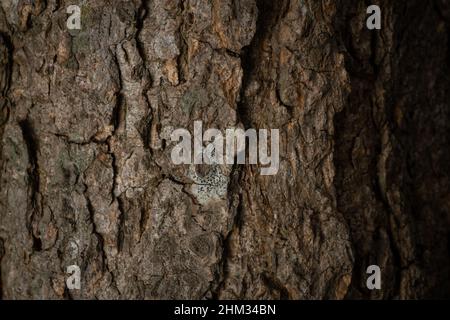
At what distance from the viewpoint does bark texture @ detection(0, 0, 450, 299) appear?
4.49ft

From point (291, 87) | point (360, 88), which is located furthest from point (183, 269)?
point (360, 88)

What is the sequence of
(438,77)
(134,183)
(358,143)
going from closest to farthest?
(134,183)
(358,143)
(438,77)

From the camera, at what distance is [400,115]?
5.30 feet

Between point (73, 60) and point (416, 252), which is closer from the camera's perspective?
point (73, 60)

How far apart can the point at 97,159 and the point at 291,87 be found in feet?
1.81

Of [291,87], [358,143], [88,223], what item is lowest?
[88,223]

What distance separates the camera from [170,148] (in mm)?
1379

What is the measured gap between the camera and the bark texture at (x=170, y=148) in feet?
4.49

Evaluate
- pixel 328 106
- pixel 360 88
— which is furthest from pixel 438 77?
pixel 328 106

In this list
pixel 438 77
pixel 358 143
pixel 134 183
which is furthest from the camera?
pixel 438 77

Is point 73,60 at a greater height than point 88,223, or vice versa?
point 73,60

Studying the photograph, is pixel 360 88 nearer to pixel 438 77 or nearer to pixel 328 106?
pixel 328 106
